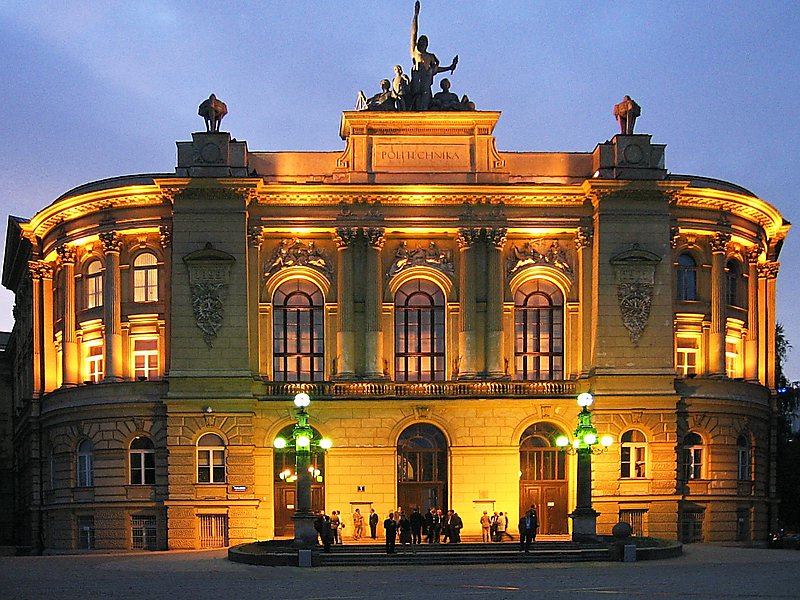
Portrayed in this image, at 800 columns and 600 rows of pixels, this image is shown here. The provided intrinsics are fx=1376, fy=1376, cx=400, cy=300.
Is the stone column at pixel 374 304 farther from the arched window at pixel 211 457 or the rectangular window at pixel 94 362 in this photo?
the rectangular window at pixel 94 362

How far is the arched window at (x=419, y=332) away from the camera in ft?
206

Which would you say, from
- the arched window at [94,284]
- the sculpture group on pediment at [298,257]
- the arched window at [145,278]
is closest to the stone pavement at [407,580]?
the arched window at [145,278]

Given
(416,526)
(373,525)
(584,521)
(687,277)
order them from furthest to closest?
(687,277) < (373,525) < (584,521) < (416,526)

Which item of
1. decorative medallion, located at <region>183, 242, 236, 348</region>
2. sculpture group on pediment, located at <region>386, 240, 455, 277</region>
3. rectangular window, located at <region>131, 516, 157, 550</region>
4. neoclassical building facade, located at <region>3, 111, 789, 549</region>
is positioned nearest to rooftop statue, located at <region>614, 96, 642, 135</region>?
neoclassical building facade, located at <region>3, 111, 789, 549</region>

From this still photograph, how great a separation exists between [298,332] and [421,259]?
651cm

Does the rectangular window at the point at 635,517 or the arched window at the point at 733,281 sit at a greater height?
the arched window at the point at 733,281

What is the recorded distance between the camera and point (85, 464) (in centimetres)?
6353

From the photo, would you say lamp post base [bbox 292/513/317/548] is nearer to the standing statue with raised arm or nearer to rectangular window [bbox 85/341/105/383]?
rectangular window [bbox 85/341/105/383]

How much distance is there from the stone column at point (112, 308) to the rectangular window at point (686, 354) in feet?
83.6

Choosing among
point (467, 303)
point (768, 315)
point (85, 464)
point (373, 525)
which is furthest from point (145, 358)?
point (768, 315)

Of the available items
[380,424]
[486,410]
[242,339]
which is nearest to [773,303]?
[486,410]

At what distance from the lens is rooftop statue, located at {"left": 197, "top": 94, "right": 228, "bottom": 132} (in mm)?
62531

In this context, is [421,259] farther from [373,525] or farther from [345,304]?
[373,525]

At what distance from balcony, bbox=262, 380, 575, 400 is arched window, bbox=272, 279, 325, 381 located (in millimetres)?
1537
